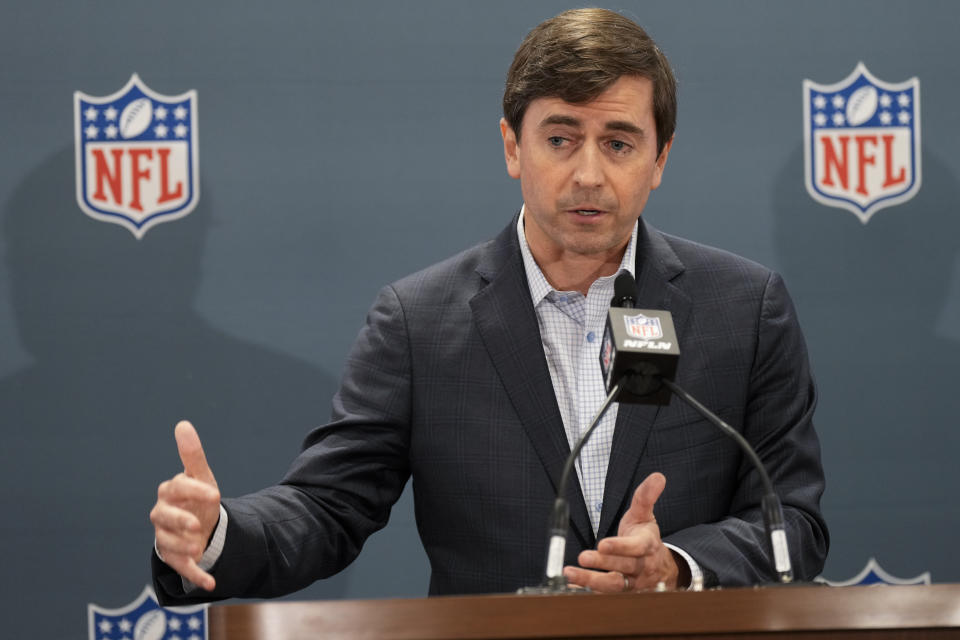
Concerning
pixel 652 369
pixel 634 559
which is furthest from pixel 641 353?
pixel 634 559

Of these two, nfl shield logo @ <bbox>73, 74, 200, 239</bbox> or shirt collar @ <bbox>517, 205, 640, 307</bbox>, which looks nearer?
shirt collar @ <bbox>517, 205, 640, 307</bbox>

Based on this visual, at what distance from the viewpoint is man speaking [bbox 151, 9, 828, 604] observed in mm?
1984

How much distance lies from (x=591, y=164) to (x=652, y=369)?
65 centimetres

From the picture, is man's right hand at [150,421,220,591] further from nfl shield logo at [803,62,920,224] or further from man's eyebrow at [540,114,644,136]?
nfl shield logo at [803,62,920,224]

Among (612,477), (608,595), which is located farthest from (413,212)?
(608,595)

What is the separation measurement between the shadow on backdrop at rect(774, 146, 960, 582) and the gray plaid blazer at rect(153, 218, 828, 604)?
0.67 meters

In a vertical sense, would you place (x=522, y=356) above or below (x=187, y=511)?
above

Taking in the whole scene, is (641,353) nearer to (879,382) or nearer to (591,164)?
(591,164)

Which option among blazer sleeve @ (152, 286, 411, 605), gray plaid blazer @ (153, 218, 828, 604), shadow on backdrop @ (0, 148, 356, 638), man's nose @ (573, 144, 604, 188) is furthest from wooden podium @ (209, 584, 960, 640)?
shadow on backdrop @ (0, 148, 356, 638)

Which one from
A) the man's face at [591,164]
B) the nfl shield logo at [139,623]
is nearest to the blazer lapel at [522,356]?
the man's face at [591,164]

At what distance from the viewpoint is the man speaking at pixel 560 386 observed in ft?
6.51

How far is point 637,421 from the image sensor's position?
1988mm

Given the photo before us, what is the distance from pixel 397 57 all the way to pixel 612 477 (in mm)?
1287

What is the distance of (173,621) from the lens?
2674 millimetres
